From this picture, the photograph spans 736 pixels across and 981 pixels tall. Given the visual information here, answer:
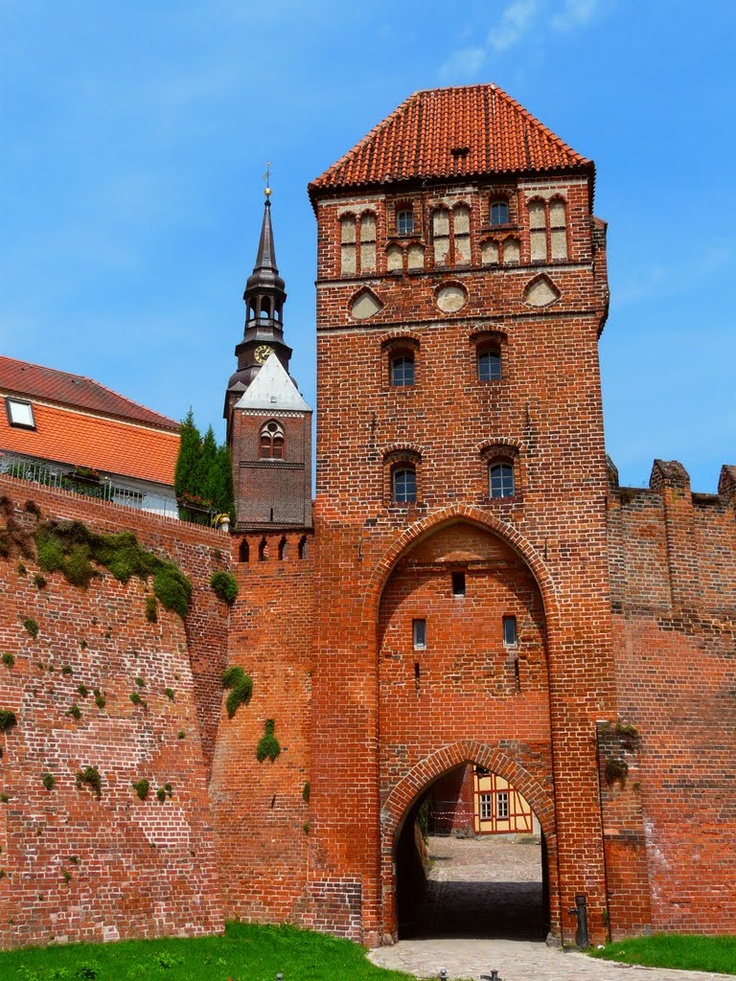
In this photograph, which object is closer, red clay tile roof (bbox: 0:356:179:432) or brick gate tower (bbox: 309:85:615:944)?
brick gate tower (bbox: 309:85:615:944)

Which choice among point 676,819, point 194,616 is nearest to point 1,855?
point 194,616

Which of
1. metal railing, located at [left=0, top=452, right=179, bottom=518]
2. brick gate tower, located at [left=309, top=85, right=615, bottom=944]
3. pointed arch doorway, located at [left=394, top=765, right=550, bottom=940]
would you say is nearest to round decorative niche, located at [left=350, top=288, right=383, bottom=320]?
brick gate tower, located at [left=309, top=85, right=615, bottom=944]

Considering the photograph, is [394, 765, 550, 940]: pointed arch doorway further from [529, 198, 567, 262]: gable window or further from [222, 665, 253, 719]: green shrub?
[529, 198, 567, 262]: gable window

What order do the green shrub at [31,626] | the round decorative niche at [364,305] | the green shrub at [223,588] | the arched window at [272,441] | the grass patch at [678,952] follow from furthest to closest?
the arched window at [272,441] → the round decorative niche at [364,305] → the green shrub at [223,588] → the green shrub at [31,626] → the grass patch at [678,952]

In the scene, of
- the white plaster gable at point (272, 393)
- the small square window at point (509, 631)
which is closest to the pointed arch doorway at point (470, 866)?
the small square window at point (509, 631)

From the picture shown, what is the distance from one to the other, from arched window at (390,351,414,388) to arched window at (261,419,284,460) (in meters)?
24.6

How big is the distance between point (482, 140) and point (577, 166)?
2.31 metres

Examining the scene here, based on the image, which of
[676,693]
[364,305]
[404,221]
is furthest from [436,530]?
[404,221]

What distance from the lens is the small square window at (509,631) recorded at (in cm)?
2091

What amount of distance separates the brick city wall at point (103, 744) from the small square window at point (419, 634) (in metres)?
3.83

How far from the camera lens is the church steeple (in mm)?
53688

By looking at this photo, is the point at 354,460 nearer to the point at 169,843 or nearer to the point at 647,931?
the point at 169,843

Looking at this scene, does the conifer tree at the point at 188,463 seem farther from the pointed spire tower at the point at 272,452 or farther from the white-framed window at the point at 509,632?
the white-framed window at the point at 509,632

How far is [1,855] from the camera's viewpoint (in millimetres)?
16469
